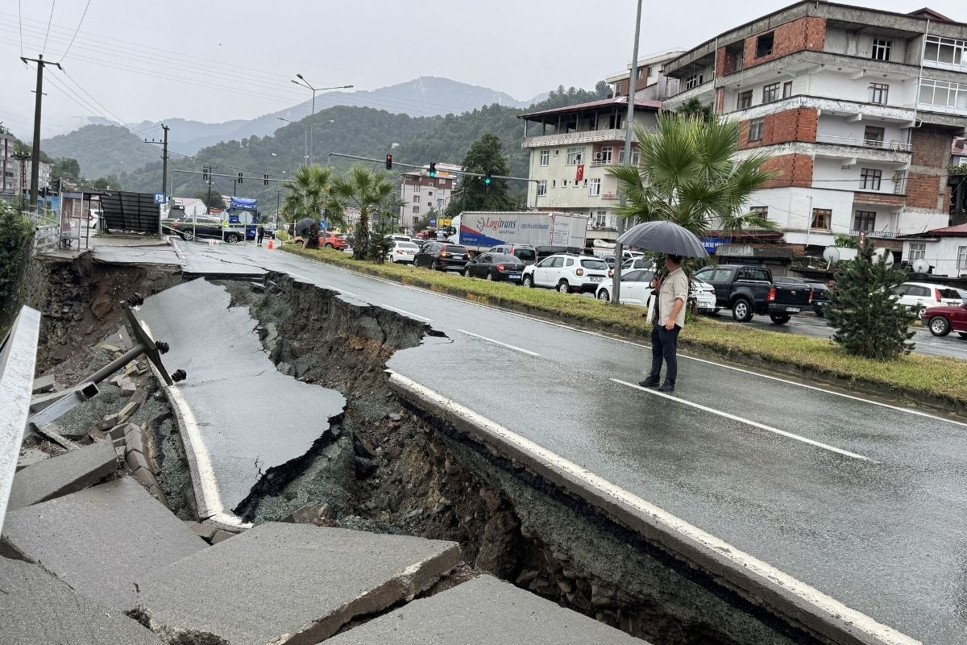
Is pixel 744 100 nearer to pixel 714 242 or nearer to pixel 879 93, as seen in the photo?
pixel 879 93

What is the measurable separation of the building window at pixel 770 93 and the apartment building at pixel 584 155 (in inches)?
646

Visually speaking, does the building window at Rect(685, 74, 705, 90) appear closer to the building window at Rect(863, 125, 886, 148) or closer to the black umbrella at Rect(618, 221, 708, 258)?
the building window at Rect(863, 125, 886, 148)

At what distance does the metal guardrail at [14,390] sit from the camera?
8.20ft

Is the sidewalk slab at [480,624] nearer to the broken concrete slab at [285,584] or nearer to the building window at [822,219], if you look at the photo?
the broken concrete slab at [285,584]

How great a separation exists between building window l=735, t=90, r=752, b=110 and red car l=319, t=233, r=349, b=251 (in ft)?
93.6

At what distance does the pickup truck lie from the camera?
890 inches

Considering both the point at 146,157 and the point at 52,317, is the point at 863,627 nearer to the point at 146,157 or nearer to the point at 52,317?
the point at 52,317

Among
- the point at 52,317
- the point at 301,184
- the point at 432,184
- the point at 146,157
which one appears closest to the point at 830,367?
the point at 52,317

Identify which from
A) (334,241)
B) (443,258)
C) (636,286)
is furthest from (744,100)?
(636,286)

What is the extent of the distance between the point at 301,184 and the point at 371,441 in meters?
38.5

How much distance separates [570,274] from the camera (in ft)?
91.4

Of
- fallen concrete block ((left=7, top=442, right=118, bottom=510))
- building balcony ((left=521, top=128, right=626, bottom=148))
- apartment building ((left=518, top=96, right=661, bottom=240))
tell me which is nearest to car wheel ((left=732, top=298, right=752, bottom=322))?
fallen concrete block ((left=7, top=442, right=118, bottom=510))

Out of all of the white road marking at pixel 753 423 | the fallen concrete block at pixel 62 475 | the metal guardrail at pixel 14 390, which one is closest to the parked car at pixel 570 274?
the white road marking at pixel 753 423

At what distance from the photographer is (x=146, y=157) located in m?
191
